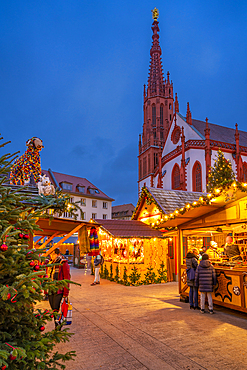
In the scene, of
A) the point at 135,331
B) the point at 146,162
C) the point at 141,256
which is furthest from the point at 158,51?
the point at 135,331

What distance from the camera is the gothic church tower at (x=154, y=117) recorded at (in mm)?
55875

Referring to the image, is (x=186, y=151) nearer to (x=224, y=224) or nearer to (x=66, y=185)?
(x=66, y=185)

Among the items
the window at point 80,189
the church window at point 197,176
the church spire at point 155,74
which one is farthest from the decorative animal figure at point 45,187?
the church spire at point 155,74

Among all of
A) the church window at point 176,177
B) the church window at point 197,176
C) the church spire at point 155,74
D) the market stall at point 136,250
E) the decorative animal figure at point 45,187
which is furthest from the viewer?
the church spire at point 155,74

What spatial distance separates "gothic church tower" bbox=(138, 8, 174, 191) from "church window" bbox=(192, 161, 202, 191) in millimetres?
17780

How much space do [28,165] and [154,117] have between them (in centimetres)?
5904

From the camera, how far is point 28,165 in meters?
6.59

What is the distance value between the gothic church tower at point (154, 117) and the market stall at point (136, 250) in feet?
127

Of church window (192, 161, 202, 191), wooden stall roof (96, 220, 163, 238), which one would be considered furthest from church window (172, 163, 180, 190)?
wooden stall roof (96, 220, 163, 238)

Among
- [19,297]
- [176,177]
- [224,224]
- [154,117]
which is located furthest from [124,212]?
[19,297]

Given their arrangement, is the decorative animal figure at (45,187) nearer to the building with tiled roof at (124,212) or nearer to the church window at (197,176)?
the church window at (197,176)

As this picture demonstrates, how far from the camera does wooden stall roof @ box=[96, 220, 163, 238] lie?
1430 centimetres

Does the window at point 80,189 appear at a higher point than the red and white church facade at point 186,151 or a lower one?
lower

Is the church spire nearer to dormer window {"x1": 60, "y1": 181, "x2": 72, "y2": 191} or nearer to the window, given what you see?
the window
